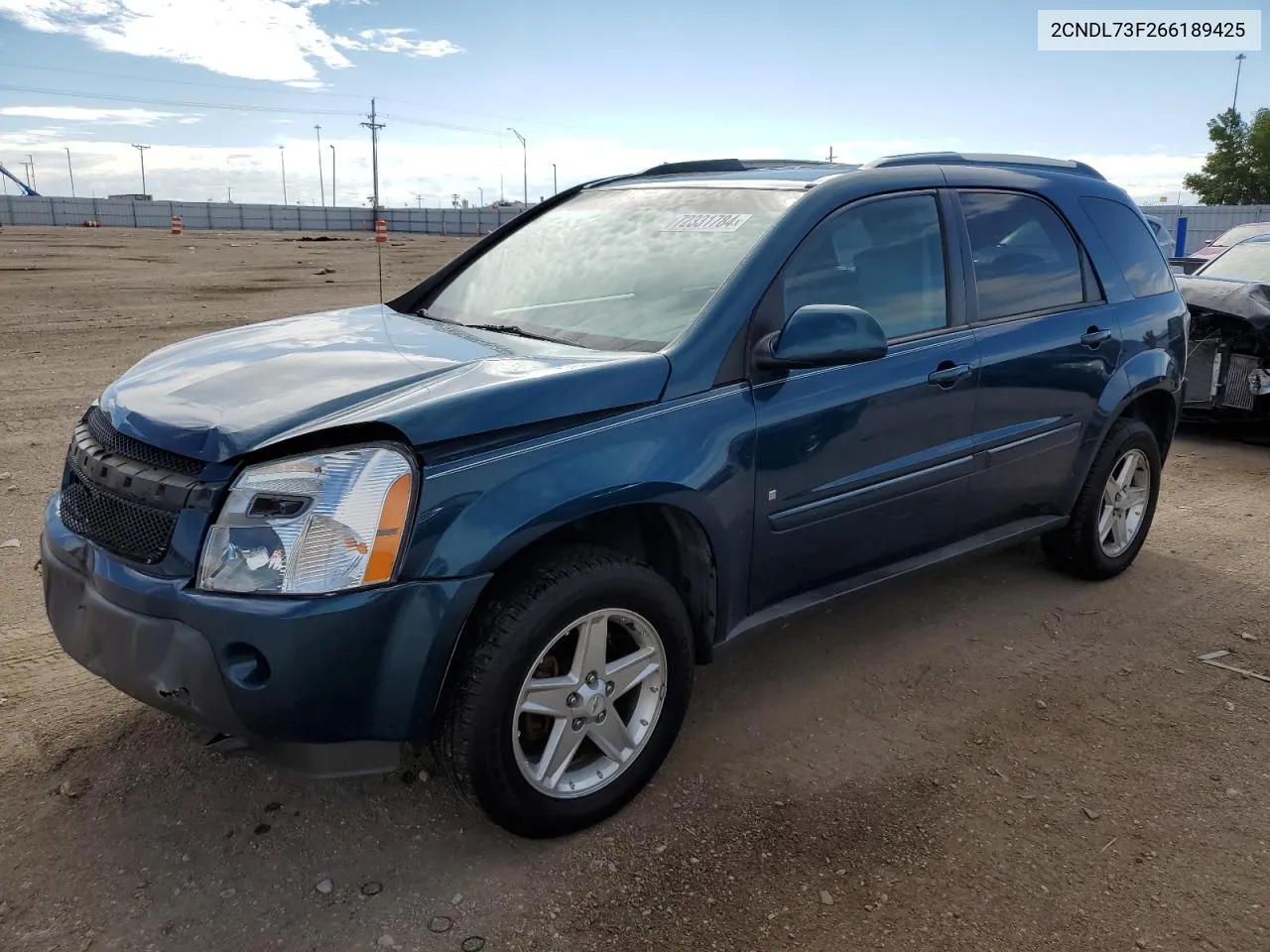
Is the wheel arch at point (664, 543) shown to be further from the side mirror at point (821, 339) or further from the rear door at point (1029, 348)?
the rear door at point (1029, 348)

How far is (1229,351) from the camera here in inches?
306

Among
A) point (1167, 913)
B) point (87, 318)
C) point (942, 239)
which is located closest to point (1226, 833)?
point (1167, 913)

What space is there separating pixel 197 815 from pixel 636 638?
1.34m

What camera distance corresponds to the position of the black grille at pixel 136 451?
2.53 m

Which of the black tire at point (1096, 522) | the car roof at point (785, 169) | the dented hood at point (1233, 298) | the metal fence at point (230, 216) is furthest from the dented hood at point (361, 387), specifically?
the metal fence at point (230, 216)

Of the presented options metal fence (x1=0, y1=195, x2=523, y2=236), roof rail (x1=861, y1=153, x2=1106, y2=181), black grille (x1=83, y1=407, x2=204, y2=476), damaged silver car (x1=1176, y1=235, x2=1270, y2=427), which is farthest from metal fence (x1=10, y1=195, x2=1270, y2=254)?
black grille (x1=83, y1=407, x2=204, y2=476)

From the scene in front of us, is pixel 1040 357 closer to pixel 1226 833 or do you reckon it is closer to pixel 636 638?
pixel 1226 833

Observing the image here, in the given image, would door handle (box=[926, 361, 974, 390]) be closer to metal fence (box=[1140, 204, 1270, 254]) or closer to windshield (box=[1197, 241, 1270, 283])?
windshield (box=[1197, 241, 1270, 283])

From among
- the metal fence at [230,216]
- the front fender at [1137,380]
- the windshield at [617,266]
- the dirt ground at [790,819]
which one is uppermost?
the metal fence at [230,216]

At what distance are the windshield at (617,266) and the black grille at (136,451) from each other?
1.23 metres

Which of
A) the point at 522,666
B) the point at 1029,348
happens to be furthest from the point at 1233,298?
the point at 522,666

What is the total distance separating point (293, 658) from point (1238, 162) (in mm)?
70189

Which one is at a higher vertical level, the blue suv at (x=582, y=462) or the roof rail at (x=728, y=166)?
the roof rail at (x=728, y=166)

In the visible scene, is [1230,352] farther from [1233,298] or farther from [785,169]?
[785,169]
